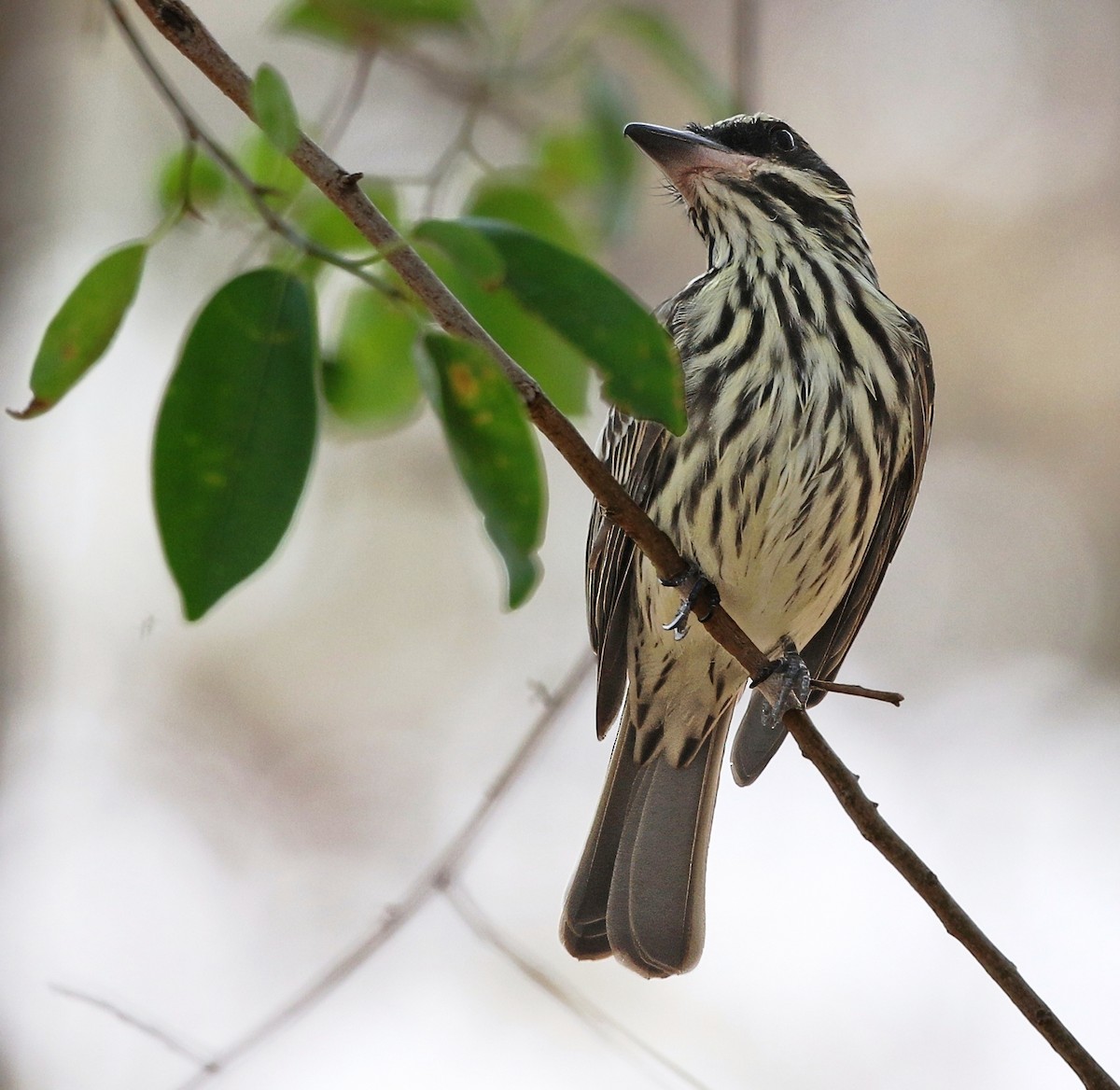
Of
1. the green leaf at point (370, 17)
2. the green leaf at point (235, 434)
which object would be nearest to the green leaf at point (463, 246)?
the green leaf at point (235, 434)

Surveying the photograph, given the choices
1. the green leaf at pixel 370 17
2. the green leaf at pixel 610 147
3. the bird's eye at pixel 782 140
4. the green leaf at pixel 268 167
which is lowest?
the green leaf at pixel 268 167

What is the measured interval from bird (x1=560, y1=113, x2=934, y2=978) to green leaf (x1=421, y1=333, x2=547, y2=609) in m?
0.78

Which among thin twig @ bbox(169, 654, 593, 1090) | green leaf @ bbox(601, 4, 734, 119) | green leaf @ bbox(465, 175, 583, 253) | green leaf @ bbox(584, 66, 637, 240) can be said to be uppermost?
green leaf @ bbox(601, 4, 734, 119)

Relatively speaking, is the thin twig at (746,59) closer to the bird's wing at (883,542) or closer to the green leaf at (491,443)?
the bird's wing at (883,542)

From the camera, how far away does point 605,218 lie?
8.34 feet

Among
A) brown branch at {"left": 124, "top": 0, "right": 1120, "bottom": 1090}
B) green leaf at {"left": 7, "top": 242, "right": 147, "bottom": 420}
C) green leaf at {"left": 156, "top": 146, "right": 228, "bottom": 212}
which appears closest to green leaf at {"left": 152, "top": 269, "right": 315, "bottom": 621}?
green leaf at {"left": 7, "top": 242, "right": 147, "bottom": 420}

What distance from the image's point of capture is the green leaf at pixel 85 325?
5.51 ft

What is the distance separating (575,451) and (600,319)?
0.17m

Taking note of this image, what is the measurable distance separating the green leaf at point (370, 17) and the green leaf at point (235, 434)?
2.36ft

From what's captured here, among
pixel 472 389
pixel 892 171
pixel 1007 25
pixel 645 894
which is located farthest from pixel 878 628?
pixel 472 389

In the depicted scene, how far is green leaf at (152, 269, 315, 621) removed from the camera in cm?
168

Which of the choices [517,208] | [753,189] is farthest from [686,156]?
[517,208]

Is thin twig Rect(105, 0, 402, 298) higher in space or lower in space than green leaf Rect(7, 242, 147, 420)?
higher

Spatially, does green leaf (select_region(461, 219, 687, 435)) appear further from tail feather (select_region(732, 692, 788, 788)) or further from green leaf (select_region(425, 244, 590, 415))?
tail feather (select_region(732, 692, 788, 788))
